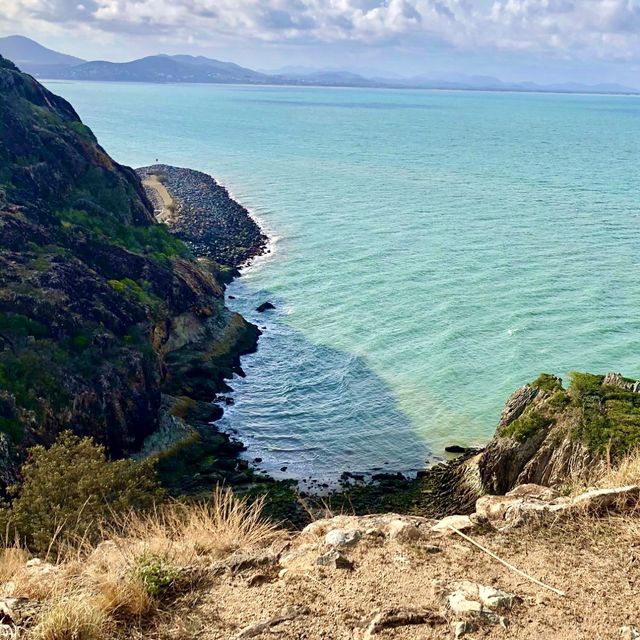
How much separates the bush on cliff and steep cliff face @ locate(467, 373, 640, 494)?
12.9 metres

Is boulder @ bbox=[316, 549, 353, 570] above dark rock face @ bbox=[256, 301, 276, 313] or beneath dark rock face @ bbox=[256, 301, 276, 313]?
above

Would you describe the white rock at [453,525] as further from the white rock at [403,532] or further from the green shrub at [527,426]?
the green shrub at [527,426]

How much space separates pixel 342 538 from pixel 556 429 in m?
16.8

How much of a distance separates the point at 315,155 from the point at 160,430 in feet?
370

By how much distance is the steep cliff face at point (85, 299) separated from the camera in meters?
30.6

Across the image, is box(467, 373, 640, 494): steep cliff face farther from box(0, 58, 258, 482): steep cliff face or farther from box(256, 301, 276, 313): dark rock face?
box(256, 301, 276, 313): dark rock face

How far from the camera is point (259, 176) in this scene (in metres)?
115

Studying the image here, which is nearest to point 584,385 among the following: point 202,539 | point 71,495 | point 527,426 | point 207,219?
point 527,426

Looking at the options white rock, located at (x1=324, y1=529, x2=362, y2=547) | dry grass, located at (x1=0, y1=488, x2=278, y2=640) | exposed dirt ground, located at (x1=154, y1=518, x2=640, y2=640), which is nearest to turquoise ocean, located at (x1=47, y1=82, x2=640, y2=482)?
dry grass, located at (x1=0, y1=488, x2=278, y2=640)

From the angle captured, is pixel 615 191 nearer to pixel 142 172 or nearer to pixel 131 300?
pixel 142 172

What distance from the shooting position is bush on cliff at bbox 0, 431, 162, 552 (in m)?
16.7

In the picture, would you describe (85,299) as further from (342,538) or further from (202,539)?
(342,538)

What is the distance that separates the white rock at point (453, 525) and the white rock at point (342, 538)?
1.31m

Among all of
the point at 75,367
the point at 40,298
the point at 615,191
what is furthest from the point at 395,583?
the point at 615,191
